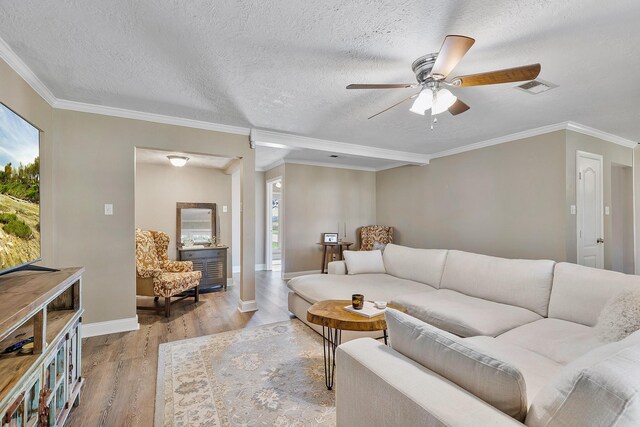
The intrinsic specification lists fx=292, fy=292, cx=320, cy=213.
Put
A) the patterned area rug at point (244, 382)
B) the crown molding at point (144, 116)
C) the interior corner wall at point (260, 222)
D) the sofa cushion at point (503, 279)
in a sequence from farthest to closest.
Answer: the interior corner wall at point (260, 222) → the crown molding at point (144, 116) → the sofa cushion at point (503, 279) → the patterned area rug at point (244, 382)

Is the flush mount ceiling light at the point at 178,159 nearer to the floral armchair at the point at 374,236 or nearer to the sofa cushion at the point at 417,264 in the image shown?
the sofa cushion at the point at 417,264

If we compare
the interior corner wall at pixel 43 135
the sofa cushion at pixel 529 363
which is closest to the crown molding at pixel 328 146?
the interior corner wall at pixel 43 135

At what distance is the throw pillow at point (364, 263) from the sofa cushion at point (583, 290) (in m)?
1.95

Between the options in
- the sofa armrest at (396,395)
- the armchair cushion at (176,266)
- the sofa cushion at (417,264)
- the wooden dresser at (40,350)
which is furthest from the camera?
the armchair cushion at (176,266)

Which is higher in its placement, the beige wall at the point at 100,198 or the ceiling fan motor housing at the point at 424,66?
the ceiling fan motor housing at the point at 424,66

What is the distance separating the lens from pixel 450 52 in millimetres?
1612

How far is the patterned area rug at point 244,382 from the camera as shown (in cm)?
179

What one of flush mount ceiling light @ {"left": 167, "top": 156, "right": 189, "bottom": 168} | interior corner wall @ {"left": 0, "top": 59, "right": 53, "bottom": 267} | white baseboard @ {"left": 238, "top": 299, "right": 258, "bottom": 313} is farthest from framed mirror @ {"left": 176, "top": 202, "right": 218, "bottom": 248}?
interior corner wall @ {"left": 0, "top": 59, "right": 53, "bottom": 267}

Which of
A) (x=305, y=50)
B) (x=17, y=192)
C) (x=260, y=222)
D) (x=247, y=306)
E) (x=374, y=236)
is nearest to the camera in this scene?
(x=17, y=192)

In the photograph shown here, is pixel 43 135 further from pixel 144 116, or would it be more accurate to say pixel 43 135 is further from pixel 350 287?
pixel 350 287

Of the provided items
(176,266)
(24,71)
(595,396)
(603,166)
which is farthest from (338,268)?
(603,166)

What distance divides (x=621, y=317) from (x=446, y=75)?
1.73 m

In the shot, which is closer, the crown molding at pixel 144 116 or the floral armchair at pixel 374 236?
the crown molding at pixel 144 116

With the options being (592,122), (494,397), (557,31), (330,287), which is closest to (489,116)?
(592,122)
